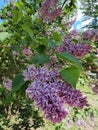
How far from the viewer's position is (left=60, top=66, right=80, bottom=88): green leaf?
0.93m

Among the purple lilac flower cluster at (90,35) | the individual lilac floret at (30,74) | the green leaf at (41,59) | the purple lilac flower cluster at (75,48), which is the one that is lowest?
the individual lilac floret at (30,74)

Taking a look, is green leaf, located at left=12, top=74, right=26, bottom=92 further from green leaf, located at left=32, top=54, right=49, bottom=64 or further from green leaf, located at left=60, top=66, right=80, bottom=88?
green leaf, located at left=60, top=66, right=80, bottom=88

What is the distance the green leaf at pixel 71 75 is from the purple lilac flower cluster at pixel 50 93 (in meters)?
0.10

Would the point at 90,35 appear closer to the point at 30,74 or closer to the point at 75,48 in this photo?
the point at 75,48

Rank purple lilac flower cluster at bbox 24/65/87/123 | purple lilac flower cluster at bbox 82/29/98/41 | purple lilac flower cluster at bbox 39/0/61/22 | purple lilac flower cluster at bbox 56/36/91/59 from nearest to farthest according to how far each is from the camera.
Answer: purple lilac flower cluster at bbox 24/65/87/123 → purple lilac flower cluster at bbox 56/36/91/59 → purple lilac flower cluster at bbox 39/0/61/22 → purple lilac flower cluster at bbox 82/29/98/41

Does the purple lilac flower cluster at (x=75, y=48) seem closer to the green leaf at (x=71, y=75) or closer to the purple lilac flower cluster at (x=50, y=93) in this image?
the purple lilac flower cluster at (x=50, y=93)

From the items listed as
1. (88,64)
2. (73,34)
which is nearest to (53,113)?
(88,64)

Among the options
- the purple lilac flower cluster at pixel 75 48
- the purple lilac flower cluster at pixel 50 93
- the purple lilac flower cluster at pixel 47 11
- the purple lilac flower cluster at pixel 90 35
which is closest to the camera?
the purple lilac flower cluster at pixel 50 93

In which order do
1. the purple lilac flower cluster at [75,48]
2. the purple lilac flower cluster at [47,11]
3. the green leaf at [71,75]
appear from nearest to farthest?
the green leaf at [71,75]
the purple lilac flower cluster at [75,48]
the purple lilac flower cluster at [47,11]

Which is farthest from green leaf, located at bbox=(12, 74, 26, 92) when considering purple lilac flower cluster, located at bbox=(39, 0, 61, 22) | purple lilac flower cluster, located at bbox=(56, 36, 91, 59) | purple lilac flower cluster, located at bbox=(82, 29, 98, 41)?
purple lilac flower cluster, located at bbox=(82, 29, 98, 41)

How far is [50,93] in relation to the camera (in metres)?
1.04

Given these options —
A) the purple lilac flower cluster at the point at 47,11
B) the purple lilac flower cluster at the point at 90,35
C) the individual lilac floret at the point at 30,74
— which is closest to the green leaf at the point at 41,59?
the individual lilac floret at the point at 30,74

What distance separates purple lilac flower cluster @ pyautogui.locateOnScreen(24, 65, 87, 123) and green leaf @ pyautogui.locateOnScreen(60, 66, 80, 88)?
10 centimetres

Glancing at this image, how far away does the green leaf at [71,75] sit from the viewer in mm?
929
